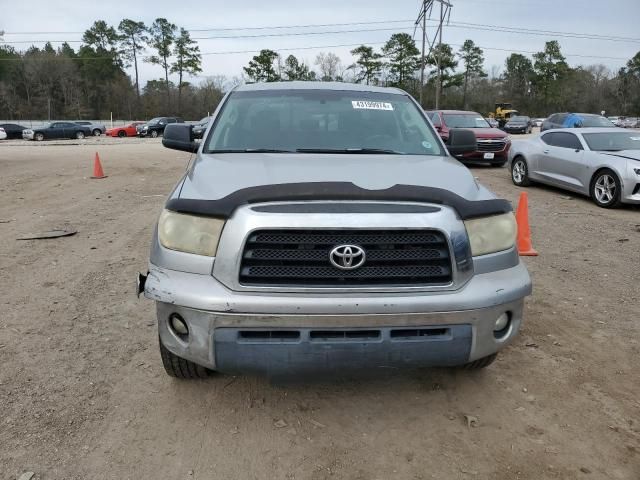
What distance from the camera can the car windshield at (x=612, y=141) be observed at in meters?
9.62

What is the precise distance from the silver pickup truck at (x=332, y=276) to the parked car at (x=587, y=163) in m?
7.56

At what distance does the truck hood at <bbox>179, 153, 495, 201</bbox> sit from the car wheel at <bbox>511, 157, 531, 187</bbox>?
29.2ft

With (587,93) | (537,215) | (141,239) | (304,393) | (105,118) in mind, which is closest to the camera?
(304,393)

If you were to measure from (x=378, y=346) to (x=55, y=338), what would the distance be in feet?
8.41

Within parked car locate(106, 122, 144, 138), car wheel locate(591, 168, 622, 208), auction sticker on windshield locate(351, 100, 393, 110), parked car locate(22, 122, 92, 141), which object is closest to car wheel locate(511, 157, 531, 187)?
car wheel locate(591, 168, 622, 208)

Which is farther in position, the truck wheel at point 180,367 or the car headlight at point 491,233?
the truck wheel at point 180,367

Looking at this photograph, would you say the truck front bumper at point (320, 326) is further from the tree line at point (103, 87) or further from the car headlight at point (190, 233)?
the tree line at point (103, 87)

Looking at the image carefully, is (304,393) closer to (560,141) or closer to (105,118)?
(560,141)

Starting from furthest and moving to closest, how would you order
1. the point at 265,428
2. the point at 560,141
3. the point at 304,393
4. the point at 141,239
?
1. the point at 560,141
2. the point at 141,239
3. the point at 304,393
4. the point at 265,428

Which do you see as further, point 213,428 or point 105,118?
point 105,118

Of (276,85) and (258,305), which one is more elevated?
(276,85)

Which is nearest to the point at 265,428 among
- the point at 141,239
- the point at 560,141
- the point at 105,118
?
the point at 141,239

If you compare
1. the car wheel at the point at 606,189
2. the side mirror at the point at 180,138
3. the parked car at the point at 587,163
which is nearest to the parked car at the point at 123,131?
the parked car at the point at 587,163

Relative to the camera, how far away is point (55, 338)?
3633mm
